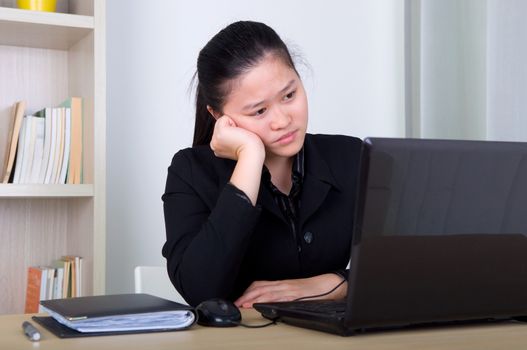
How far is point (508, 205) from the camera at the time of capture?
41.2 inches

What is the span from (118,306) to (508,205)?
0.56m

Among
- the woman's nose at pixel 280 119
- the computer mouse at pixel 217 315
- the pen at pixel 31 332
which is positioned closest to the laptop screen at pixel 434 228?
the computer mouse at pixel 217 315

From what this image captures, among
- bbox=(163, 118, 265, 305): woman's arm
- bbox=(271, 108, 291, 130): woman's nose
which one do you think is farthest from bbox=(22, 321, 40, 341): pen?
bbox=(271, 108, 291, 130): woman's nose

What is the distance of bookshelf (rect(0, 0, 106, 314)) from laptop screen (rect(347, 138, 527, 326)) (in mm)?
1555

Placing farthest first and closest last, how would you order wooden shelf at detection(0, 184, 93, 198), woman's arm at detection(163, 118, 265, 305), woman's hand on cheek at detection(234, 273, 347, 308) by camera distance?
wooden shelf at detection(0, 184, 93, 198)
woman's hand on cheek at detection(234, 273, 347, 308)
woman's arm at detection(163, 118, 265, 305)

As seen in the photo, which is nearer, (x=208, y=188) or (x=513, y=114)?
(x=208, y=188)

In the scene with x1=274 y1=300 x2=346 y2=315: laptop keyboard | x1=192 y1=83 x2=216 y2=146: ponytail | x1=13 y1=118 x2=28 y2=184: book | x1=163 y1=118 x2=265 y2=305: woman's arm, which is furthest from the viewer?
x1=13 y1=118 x2=28 y2=184: book

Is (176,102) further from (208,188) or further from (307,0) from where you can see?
(208,188)

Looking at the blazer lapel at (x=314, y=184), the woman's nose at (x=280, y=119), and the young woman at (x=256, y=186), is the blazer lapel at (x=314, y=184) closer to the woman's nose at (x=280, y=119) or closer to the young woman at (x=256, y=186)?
the young woman at (x=256, y=186)

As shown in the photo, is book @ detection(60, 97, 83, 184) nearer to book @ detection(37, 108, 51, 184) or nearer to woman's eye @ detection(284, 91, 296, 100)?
book @ detection(37, 108, 51, 184)

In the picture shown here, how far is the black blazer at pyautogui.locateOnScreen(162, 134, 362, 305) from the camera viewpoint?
5.26 ft

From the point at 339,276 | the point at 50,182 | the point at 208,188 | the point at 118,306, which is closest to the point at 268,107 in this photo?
the point at 208,188

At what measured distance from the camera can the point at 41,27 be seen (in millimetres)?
2453

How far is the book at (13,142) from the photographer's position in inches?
96.1
